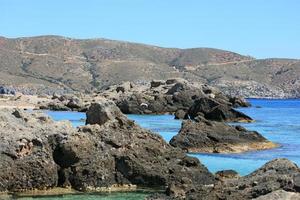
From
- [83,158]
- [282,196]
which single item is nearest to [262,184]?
[282,196]

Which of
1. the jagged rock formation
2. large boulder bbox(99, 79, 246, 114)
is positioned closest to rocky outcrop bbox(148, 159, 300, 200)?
the jagged rock formation

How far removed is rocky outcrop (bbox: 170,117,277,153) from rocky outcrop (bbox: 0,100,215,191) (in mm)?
12497

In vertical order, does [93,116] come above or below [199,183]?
above

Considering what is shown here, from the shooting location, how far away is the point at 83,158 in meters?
21.5

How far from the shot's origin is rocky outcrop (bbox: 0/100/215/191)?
20.5m

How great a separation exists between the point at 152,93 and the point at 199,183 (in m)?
71.5

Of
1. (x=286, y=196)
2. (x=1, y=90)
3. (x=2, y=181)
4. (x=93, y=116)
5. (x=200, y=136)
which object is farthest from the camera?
(x=1, y=90)

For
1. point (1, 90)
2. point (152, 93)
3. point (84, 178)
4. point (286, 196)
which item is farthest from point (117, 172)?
point (1, 90)

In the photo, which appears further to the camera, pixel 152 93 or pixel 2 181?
pixel 152 93

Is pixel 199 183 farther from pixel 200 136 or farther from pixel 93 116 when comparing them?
pixel 200 136

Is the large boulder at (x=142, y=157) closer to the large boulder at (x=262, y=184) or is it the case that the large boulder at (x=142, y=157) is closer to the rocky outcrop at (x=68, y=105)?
the large boulder at (x=262, y=184)

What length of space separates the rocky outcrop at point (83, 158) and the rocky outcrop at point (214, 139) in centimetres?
1250

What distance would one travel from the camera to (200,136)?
36625 mm

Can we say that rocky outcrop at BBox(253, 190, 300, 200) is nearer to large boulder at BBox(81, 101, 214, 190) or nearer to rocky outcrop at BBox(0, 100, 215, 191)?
rocky outcrop at BBox(0, 100, 215, 191)
